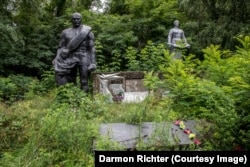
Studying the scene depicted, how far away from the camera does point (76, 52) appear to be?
8.00 m

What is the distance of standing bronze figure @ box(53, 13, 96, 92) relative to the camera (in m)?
7.87

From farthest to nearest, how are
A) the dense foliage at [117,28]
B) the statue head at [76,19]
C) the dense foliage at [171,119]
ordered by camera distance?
the dense foliage at [117,28] < the statue head at [76,19] < the dense foliage at [171,119]

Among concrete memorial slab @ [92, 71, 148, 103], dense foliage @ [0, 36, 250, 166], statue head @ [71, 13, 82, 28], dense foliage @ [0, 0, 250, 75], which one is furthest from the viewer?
dense foliage @ [0, 0, 250, 75]

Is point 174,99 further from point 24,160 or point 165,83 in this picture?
point 24,160

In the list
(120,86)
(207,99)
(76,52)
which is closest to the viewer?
(207,99)

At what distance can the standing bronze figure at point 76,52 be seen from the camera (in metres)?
7.87

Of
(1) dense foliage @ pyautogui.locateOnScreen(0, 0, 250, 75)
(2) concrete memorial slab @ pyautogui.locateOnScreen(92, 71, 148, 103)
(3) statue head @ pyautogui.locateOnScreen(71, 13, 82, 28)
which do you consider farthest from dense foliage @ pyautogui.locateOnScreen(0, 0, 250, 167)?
(3) statue head @ pyautogui.locateOnScreen(71, 13, 82, 28)

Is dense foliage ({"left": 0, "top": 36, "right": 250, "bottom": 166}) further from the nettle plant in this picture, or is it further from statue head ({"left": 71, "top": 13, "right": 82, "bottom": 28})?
statue head ({"left": 71, "top": 13, "right": 82, "bottom": 28})

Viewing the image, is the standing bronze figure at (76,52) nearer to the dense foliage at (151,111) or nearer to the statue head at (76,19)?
the statue head at (76,19)

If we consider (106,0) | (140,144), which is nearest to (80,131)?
(140,144)

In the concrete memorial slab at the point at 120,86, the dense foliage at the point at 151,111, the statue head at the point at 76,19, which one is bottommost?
the concrete memorial slab at the point at 120,86

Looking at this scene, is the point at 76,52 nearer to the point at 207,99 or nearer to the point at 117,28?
the point at 207,99

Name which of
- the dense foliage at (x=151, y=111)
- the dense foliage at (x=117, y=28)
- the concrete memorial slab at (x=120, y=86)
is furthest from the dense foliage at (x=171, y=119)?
the dense foliage at (x=117, y=28)

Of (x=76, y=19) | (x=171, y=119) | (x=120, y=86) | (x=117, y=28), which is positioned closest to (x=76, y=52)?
(x=76, y=19)
